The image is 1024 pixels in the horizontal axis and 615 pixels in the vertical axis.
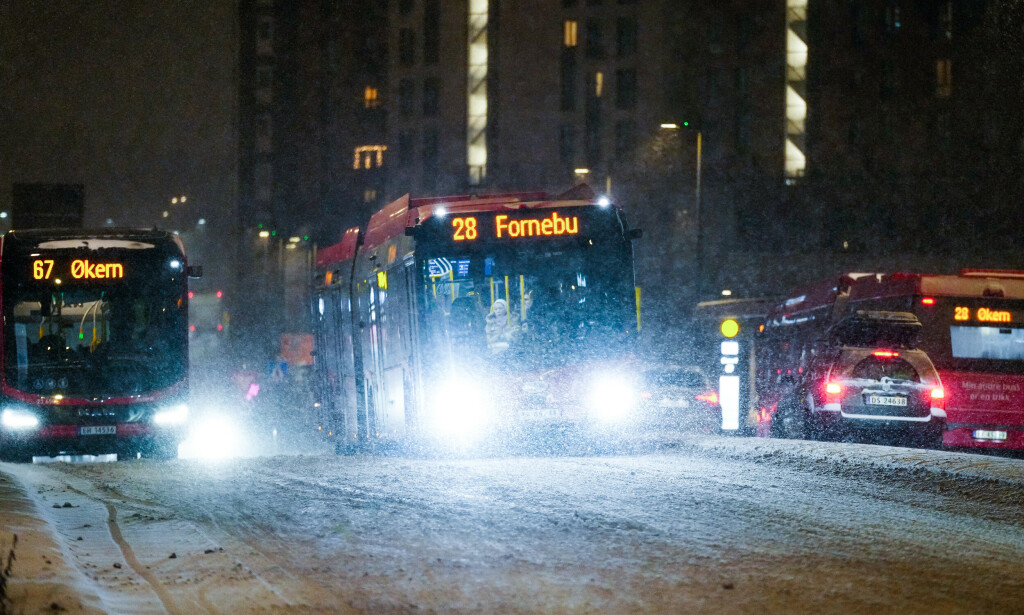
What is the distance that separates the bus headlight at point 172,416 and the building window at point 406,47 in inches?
2571

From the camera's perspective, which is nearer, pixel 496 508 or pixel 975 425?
pixel 496 508

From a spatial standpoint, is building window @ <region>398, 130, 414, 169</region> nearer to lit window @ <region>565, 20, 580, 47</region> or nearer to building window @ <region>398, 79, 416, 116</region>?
building window @ <region>398, 79, 416, 116</region>

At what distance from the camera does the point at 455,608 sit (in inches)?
268

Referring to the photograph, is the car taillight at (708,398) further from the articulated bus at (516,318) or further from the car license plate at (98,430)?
the car license plate at (98,430)

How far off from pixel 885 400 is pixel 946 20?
58.3m

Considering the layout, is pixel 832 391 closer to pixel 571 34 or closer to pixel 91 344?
pixel 91 344

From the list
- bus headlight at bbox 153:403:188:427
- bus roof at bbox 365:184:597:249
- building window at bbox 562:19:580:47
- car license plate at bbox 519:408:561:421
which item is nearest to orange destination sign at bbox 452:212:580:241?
bus roof at bbox 365:184:597:249

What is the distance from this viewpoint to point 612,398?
1803 cm

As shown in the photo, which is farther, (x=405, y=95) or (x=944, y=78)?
(x=405, y=95)

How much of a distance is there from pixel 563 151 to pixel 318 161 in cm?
3063

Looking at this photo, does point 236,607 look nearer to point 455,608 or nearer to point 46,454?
point 455,608

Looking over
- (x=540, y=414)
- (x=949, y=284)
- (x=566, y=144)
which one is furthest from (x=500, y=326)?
(x=566, y=144)

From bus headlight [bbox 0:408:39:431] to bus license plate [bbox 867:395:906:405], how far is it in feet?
43.5

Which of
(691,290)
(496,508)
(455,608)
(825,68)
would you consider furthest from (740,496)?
(825,68)
